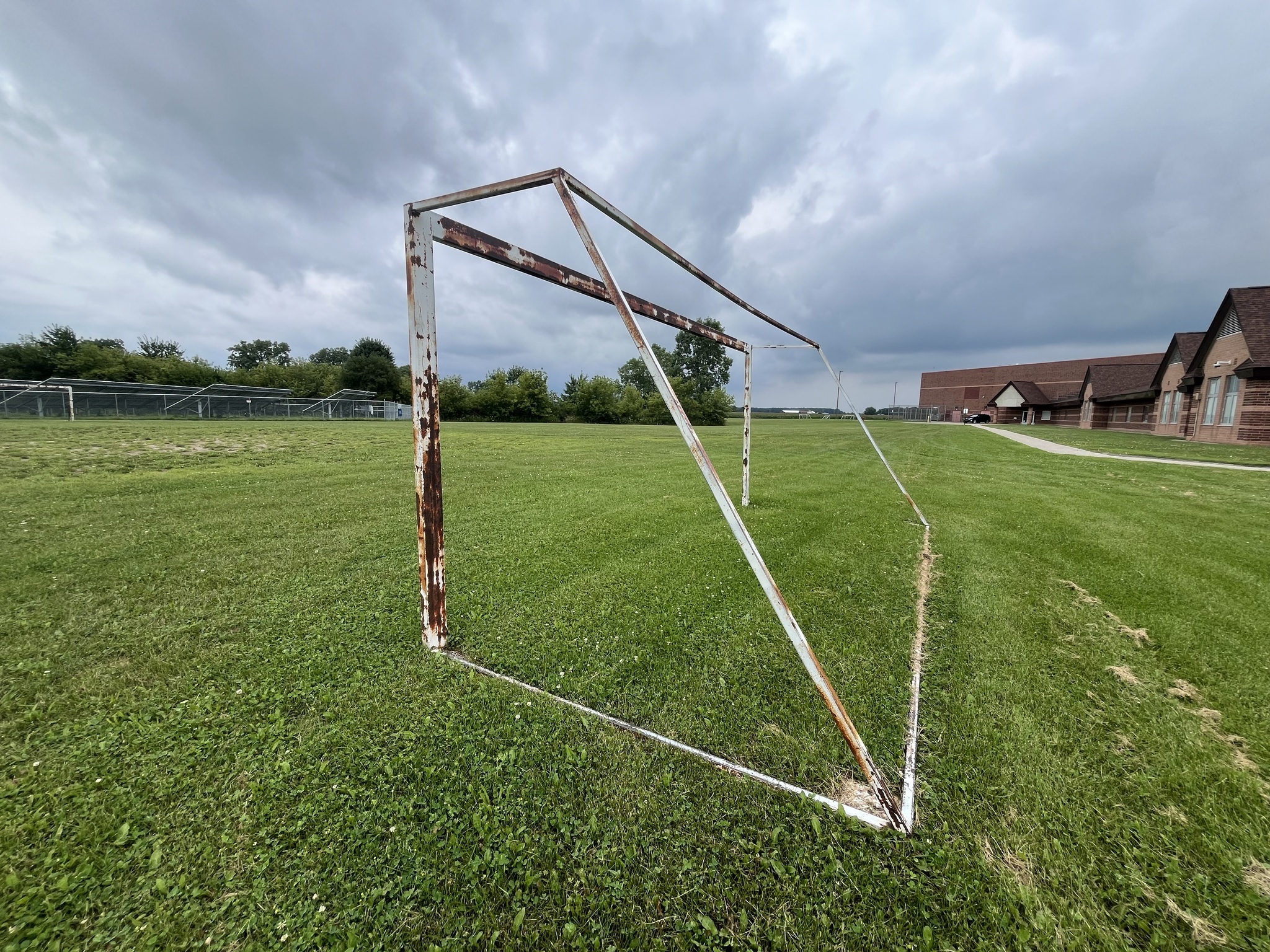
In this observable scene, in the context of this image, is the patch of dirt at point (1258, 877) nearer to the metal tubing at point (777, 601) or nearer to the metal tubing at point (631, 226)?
the metal tubing at point (777, 601)

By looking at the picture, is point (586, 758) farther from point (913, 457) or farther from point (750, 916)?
point (913, 457)

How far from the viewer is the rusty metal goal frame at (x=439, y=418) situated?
1766 mm

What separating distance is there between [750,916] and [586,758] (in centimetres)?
81

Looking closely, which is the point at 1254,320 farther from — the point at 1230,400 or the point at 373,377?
the point at 373,377

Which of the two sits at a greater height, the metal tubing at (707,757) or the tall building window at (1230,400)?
the tall building window at (1230,400)

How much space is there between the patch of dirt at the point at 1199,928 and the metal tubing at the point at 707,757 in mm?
765

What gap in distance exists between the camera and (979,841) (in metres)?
1.62

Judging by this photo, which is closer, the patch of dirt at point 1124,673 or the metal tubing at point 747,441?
the patch of dirt at point 1124,673

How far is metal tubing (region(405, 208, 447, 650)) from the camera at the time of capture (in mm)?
2426

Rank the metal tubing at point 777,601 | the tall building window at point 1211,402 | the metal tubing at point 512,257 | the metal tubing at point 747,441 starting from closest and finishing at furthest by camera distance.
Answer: the metal tubing at point 777,601 → the metal tubing at point 512,257 → the metal tubing at point 747,441 → the tall building window at point 1211,402

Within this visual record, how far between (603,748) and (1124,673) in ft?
9.93

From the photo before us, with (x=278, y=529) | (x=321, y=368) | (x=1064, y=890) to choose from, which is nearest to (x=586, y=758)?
(x=1064, y=890)

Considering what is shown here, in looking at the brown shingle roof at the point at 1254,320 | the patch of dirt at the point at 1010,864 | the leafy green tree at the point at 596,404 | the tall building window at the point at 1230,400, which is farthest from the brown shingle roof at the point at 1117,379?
the patch of dirt at the point at 1010,864

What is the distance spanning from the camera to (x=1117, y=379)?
123ft
